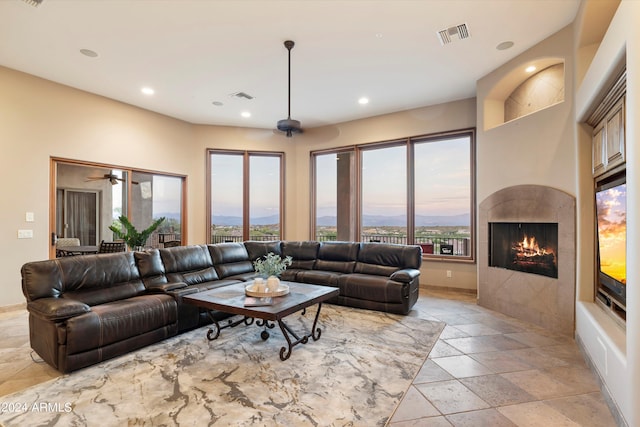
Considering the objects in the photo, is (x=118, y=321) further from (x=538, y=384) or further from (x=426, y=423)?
(x=538, y=384)

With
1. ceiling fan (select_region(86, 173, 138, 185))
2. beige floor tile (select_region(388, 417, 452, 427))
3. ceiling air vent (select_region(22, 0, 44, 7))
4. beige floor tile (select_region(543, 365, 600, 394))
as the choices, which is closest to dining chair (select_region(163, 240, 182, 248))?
ceiling fan (select_region(86, 173, 138, 185))

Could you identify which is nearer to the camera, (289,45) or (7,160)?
(289,45)

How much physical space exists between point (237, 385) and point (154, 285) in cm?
198

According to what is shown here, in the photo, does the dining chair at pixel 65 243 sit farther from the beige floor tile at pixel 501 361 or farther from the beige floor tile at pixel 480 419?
the beige floor tile at pixel 501 361

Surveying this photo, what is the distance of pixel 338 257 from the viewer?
18.3 feet

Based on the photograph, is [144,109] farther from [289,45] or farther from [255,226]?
[289,45]

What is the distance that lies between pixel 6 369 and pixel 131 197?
3.69 m

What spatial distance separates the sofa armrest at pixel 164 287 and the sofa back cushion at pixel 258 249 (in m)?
1.76

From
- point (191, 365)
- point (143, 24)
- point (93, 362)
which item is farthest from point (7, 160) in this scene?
point (191, 365)

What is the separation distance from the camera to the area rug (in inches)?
83.0

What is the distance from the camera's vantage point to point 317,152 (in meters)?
7.38

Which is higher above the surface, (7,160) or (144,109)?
(144,109)

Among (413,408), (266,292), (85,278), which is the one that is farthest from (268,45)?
(413,408)

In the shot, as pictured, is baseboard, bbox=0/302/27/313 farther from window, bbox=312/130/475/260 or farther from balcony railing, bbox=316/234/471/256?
balcony railing, bbox=316/234/471/256
